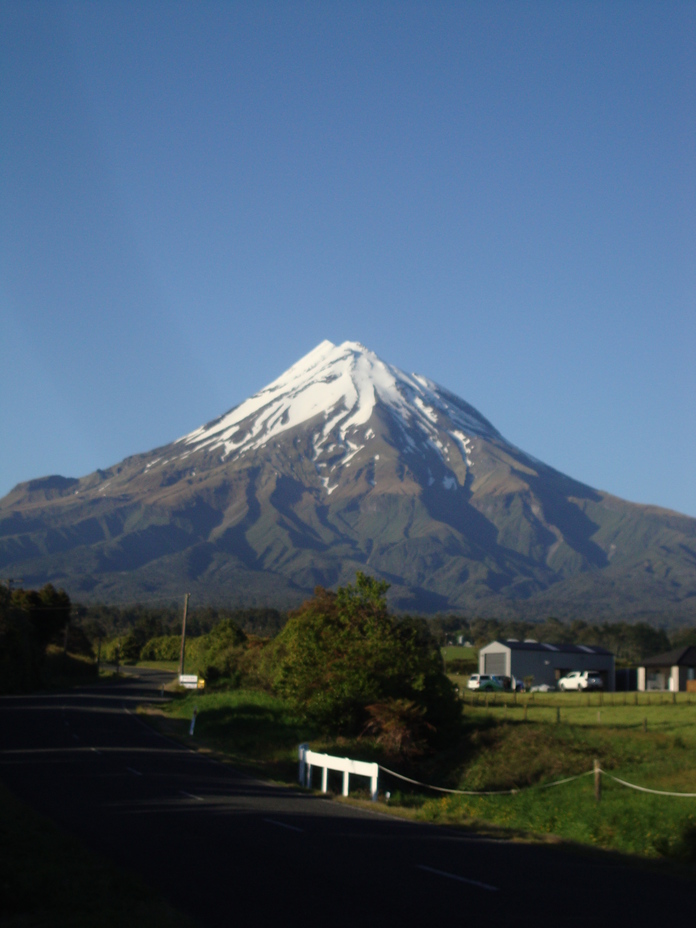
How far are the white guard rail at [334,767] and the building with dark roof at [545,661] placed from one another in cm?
6016

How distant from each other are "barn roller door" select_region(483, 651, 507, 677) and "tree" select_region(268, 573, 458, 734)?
161 feet

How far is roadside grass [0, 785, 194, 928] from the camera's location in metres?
8.02

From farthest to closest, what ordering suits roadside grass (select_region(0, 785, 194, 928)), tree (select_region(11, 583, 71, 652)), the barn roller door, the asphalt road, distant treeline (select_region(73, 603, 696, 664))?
distant treeline (select_region(73, 603, 696, 664)) → the barn roller door → tree (select_region(11, 583, 71, 652)) → the asphalt road → roadside grass (select_region(0, 785, 194, 928))

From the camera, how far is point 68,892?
350 inches

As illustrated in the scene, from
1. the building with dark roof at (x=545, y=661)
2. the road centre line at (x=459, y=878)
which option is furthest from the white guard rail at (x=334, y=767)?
the building with dark roof at (x=545, y=661)

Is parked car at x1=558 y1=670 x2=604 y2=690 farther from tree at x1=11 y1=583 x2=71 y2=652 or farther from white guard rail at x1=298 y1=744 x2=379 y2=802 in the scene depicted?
white guard rail at x1=298 y1=744 x2=379 y2=802

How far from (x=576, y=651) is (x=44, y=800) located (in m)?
71.3

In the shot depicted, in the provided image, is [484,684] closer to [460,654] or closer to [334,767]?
[460,654]

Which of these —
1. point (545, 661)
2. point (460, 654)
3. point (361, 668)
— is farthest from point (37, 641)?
point (361, 668)

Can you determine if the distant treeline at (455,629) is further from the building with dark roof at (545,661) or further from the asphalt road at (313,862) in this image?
the asphalt road at (313,862)

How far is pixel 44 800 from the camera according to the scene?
1595cm

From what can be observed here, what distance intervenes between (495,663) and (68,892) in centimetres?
7506

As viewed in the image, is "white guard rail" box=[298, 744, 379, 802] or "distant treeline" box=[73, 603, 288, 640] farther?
"distant treeline" box=[73, 603, 288, 640]

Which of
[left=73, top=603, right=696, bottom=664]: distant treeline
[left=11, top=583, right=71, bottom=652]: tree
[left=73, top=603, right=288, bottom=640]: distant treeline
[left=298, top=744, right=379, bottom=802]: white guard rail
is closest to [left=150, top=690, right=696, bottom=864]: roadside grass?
[left=298, top=744, right=379, bottom=802]: white guard rail
